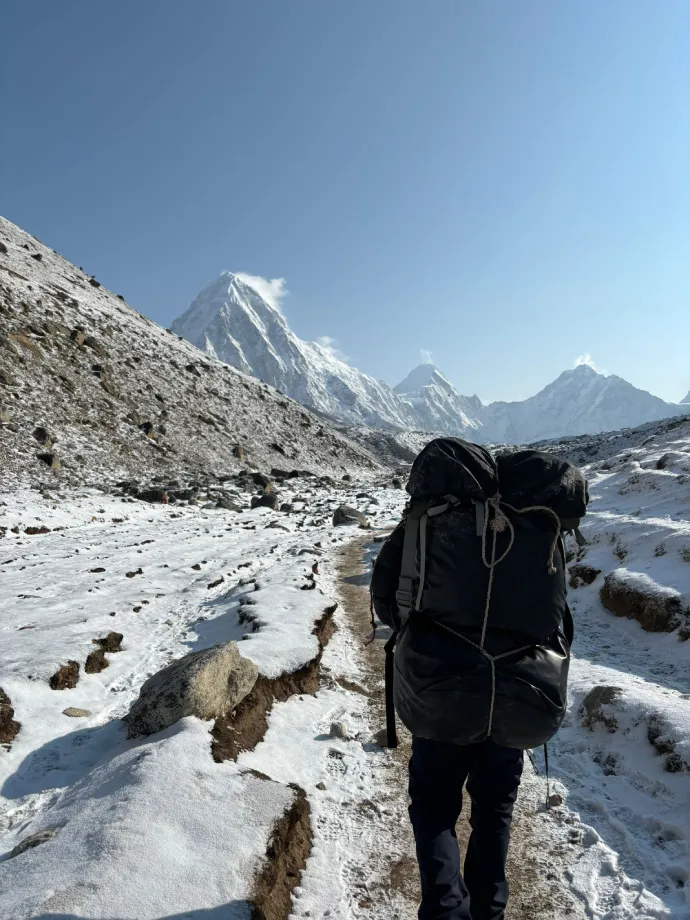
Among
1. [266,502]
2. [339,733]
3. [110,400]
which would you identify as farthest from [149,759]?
[110,400]

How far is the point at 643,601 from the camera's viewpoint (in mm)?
9375

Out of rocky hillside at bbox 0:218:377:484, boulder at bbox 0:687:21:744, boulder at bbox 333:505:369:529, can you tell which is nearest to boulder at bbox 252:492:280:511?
boulder at bbox 333:505:369:529

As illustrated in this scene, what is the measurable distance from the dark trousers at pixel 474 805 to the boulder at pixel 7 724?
5.10 m

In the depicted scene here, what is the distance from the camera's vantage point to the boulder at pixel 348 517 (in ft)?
86.8

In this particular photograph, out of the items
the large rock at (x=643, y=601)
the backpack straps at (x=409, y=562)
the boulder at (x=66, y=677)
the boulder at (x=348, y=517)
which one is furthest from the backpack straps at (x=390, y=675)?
the boulder at (x=348, y=517)

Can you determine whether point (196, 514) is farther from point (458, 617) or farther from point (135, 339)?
point (135, 339)

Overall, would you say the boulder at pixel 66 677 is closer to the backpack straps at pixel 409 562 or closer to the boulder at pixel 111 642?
the boulder at pixel 111 642

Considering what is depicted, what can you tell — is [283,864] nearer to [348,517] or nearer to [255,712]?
[255,712]

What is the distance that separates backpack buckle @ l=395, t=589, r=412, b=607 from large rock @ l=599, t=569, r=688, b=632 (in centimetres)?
766

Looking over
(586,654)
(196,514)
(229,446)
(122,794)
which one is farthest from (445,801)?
(229,446)

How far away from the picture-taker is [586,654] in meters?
8.66

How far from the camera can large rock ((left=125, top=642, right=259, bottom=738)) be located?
5.48 metres

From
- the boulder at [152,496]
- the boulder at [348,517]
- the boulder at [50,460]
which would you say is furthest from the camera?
the boulder at [348,517]

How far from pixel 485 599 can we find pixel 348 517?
79.2ft
